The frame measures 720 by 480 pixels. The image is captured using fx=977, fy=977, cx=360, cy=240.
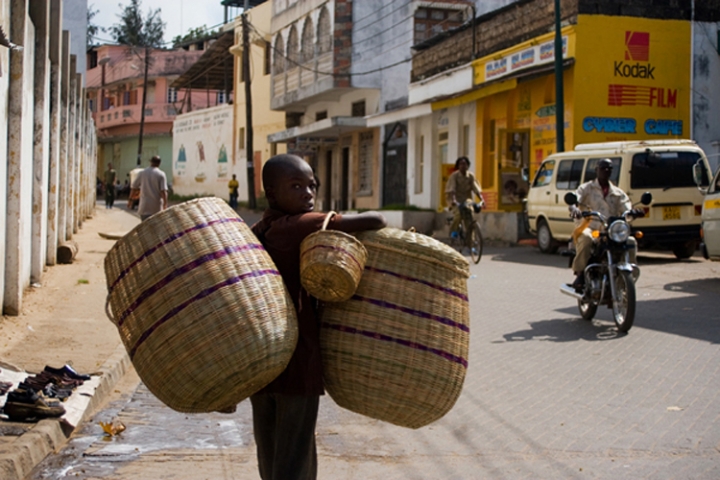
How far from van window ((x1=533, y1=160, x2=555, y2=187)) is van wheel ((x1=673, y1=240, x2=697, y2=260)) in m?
2.87

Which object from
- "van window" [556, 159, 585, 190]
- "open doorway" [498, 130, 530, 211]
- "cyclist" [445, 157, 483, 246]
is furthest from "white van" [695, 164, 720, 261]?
"open doorway" [498, 130, 530, 211]

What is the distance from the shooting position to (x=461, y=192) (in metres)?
16.6

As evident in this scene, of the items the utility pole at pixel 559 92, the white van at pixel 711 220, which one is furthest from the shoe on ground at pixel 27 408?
the utility pole at pixel 559 92

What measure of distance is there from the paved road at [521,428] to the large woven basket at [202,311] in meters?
1.79

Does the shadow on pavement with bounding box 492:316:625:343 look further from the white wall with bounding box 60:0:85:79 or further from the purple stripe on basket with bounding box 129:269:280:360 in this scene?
the white wall with bounding box 60:0:85:79

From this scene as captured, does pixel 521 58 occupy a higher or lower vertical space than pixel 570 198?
higher

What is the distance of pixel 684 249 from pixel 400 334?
14.7m

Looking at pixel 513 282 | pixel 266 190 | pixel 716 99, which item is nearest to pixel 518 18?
pixel 716 99

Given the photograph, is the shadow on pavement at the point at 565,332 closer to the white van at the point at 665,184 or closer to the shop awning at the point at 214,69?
the white van at the point at 665,184

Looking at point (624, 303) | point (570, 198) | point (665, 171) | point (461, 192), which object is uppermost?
point (665, 171)

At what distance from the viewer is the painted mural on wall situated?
163ft

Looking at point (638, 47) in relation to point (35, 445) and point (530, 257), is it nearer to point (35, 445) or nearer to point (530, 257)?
point (530, 257)

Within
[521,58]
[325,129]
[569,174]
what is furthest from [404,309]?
[325,129]

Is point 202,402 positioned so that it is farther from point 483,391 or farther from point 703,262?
point 703,262
